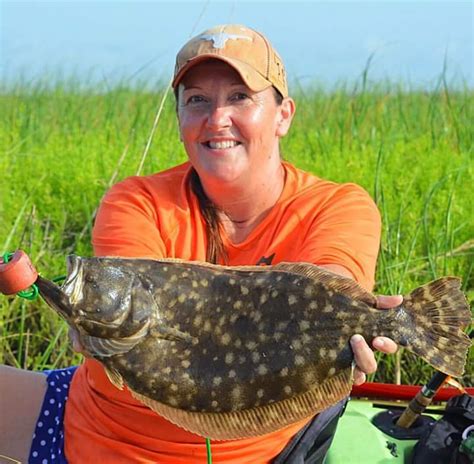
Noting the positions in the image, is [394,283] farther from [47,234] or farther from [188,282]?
[188,282]

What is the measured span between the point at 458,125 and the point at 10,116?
3.20m

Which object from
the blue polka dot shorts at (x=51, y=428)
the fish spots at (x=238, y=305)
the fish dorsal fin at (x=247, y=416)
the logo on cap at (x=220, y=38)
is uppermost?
the logo on cap at (x=220, y=38)

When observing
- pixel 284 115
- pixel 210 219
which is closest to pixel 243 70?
pixel 284 115

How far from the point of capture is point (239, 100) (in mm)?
2707

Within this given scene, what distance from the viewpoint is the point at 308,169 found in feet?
16.7

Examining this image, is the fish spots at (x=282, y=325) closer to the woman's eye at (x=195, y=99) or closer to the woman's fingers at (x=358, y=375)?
the woman's fingers at (x=358, y=375)

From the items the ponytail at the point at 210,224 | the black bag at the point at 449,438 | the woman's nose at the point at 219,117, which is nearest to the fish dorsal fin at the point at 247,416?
the ponytail at the point at 210,224

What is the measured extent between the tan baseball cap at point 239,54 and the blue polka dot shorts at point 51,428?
102cm

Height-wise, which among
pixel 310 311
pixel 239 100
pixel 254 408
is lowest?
pixel 254 408

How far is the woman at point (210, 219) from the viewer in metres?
2.51

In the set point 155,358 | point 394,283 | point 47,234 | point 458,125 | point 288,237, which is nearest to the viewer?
point 155,358

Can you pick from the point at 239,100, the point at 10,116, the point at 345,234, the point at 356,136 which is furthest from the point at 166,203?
the point at 10,116

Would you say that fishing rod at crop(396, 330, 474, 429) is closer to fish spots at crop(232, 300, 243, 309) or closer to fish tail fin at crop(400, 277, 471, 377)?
fish tail fin at crop(400, 277, 471, 377)

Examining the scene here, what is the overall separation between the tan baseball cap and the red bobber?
0.90m
